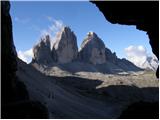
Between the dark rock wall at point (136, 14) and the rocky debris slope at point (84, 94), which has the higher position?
the dark rock wall at point (136, 14)

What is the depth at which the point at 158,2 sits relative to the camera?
838 inches

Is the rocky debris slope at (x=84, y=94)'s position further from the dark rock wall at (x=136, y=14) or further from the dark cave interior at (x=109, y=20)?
the dark rock wall at (x=136, y=14)

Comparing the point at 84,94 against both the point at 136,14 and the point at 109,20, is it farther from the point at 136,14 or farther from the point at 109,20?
the point at 136,14

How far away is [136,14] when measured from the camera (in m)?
25.0

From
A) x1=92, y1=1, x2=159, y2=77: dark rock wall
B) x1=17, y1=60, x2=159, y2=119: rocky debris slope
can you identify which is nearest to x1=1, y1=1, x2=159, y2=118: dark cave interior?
x1=92, y1=1, x2=159, y2=77: dark rock wall

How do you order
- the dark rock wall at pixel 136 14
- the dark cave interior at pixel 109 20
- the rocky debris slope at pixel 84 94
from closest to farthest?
the dark cave interior at pixel 109 20
the dark rock wall at pixel 136 14
the rocky debris slope at pixel 84 94

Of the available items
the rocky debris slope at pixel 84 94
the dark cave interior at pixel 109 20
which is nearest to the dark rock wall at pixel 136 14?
the dark cave interior at pixel 109 20

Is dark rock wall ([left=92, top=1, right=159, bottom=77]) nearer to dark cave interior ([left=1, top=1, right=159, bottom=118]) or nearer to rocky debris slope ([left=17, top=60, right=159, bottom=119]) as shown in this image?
dark cave interior ([left=1, top=1, right=159, bottom=118])

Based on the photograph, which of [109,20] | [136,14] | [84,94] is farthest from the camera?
[84,94]

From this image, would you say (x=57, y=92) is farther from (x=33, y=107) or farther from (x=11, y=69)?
(x=33, y=107)

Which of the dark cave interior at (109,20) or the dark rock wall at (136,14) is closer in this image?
the dark cave interior at (109,20)

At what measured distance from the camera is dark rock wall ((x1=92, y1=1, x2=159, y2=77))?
23.2 m

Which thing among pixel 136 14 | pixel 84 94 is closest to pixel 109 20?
pixel 136 14

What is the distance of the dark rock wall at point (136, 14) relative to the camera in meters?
23.2
